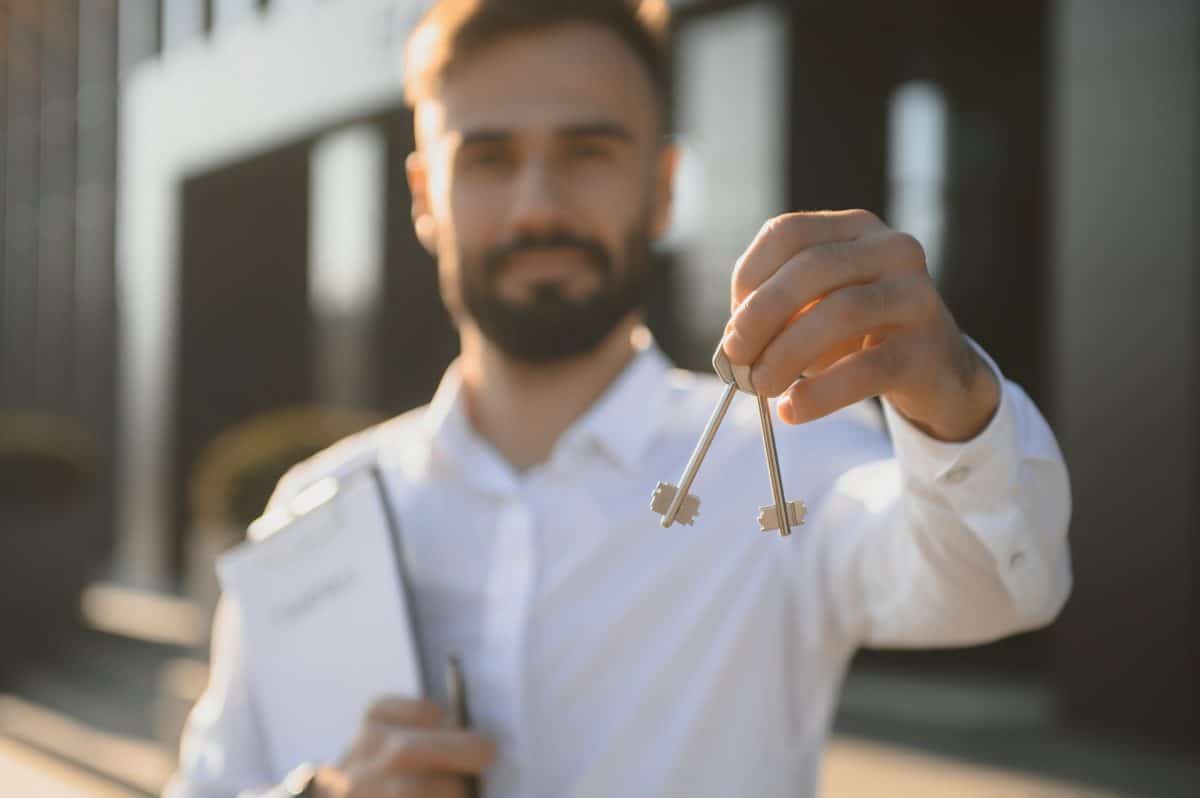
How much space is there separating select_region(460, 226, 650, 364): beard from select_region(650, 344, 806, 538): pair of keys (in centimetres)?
79

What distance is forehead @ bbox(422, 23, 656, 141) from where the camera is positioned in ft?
5.34

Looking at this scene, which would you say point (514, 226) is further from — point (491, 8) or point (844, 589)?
point (844, 589)

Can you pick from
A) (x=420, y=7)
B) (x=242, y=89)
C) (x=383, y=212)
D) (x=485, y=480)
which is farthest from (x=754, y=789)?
(x=242, y=89)

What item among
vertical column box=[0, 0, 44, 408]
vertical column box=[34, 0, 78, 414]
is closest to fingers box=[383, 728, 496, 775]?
vertical column box=[34, 0, 78, 414]

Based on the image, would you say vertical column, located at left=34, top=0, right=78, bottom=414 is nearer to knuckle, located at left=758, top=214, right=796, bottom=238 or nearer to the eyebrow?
the eyebrow

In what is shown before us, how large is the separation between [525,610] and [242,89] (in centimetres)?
999

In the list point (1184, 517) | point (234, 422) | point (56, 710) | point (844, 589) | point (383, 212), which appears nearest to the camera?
point (844, 589)

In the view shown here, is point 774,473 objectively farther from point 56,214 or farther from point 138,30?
point 56,214

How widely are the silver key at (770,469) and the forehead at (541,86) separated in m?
0.82

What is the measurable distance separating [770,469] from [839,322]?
13 cm

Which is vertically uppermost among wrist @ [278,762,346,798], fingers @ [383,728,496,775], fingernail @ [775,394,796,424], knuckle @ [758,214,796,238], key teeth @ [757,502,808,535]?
knuckle @ [758,214,796,238]

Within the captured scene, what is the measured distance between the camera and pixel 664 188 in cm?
183

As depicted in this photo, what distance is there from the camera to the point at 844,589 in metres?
1.53

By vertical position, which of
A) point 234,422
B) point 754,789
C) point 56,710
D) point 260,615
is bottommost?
point 56,710
